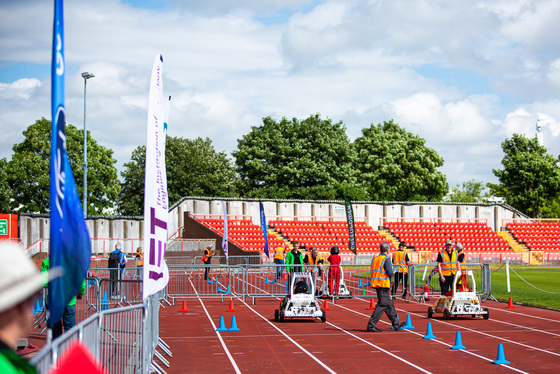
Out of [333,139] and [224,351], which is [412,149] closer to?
[333,139]

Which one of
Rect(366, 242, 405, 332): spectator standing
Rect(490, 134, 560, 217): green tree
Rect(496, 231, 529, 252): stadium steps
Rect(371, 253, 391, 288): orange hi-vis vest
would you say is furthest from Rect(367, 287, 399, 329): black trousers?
Rect(490, 134, 560, 217): green tree

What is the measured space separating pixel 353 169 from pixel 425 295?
49.4 meters

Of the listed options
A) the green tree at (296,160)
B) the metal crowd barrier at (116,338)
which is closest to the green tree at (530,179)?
the green tree at (296,160)

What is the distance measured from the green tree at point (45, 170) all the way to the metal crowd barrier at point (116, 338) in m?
51.2

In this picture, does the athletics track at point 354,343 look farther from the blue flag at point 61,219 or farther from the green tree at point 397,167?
the green tree at point 397,167

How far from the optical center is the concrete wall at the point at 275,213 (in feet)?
137

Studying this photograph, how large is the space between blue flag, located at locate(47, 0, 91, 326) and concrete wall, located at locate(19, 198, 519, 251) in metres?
38.5

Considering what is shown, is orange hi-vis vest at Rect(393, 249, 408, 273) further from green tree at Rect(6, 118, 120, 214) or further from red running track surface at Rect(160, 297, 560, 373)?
green tree at Rect(6, 118, 120, 214)

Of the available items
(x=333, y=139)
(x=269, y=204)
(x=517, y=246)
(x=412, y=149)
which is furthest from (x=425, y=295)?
(x=412, y=149)

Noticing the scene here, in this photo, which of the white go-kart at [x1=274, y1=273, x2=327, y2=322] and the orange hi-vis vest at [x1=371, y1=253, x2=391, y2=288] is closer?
the orange hi-vis vest at [x1=371, y1=253, x2=391, y2=288]

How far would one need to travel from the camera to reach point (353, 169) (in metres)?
70.9

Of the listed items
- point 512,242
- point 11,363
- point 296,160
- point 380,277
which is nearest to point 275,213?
point 296,160

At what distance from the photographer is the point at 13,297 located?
84.0 inches

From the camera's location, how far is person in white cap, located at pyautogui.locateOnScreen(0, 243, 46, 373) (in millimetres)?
2105
